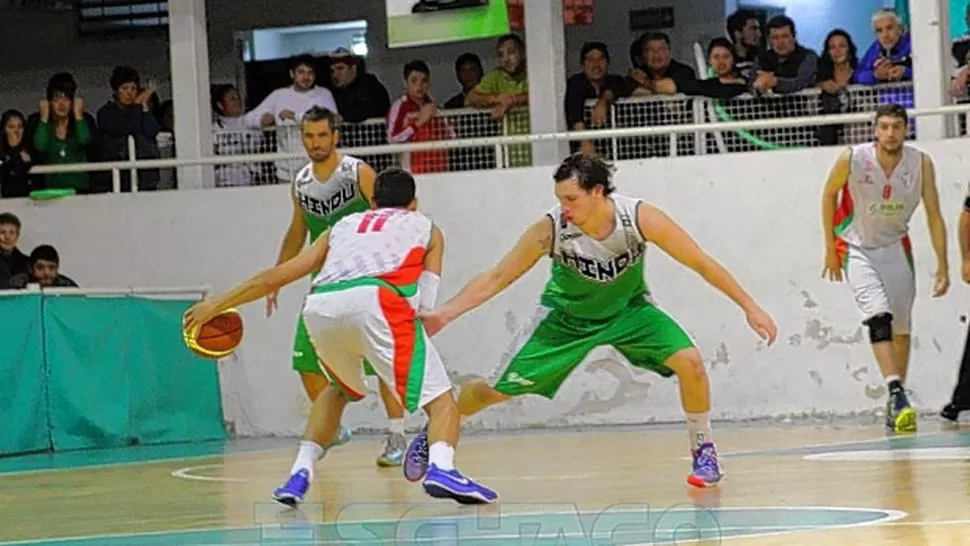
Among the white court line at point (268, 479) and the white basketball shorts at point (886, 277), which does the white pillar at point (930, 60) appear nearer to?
the white basketball shorts at point (886, 277)

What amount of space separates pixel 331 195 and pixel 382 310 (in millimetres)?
3173

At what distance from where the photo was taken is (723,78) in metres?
16.0

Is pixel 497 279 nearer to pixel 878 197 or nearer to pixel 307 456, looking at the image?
pixel 307 456

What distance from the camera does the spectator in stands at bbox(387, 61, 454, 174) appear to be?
1697 centimetres

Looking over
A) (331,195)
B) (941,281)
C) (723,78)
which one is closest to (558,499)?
(331,195)

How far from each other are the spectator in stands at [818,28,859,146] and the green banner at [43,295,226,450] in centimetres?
613

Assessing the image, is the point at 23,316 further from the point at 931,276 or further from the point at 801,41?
the point at 801,41

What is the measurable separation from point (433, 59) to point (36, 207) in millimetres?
5990

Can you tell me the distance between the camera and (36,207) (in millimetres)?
17828

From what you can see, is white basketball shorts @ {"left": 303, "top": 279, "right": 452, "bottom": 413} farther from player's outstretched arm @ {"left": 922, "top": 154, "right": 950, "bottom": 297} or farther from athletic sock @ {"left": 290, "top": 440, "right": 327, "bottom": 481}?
player's outstretched arm @ {"left": 922, "top": 154, "right": 950, "bottom": 297}

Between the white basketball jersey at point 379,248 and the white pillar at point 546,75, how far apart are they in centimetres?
867

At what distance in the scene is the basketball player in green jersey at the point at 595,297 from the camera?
8.20 meters

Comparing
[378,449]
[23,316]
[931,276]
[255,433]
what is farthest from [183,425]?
[931,276]

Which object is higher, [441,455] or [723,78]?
[723,78]
